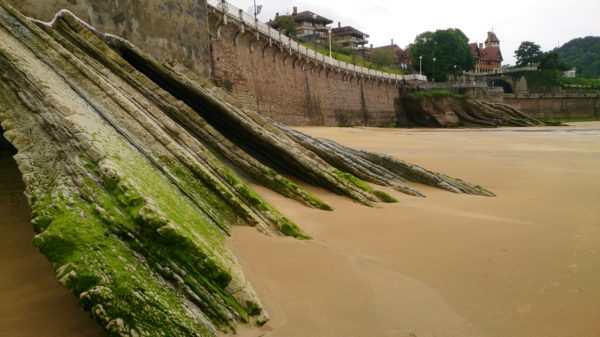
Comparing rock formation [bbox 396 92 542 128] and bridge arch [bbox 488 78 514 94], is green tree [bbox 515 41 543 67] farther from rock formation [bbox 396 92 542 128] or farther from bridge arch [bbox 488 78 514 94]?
rock formation [bbox 396 92 542 128]

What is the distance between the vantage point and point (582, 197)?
787 centimetres

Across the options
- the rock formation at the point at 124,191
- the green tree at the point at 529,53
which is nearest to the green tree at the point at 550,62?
the green tree at the point at 529,53

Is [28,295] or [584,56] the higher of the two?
[584,56]

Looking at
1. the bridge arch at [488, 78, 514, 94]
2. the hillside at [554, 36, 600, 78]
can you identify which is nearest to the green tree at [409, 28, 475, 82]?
the bridge arch at [488, 78, 514, 94]

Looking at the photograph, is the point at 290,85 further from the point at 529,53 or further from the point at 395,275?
the point at 529,53

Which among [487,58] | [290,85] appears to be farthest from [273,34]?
[487,58]

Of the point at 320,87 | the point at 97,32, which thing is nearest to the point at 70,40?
the point at 97,32

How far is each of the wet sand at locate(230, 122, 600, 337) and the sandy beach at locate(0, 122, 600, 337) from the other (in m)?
0.01

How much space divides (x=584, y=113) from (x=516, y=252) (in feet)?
242

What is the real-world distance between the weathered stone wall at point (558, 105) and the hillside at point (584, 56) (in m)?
66.7

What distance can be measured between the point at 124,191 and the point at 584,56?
169004 millimetres

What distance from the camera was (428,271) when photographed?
3.79 metres

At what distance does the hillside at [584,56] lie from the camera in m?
123

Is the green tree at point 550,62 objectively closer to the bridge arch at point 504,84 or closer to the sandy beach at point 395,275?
the bridge arch at point 504,84
